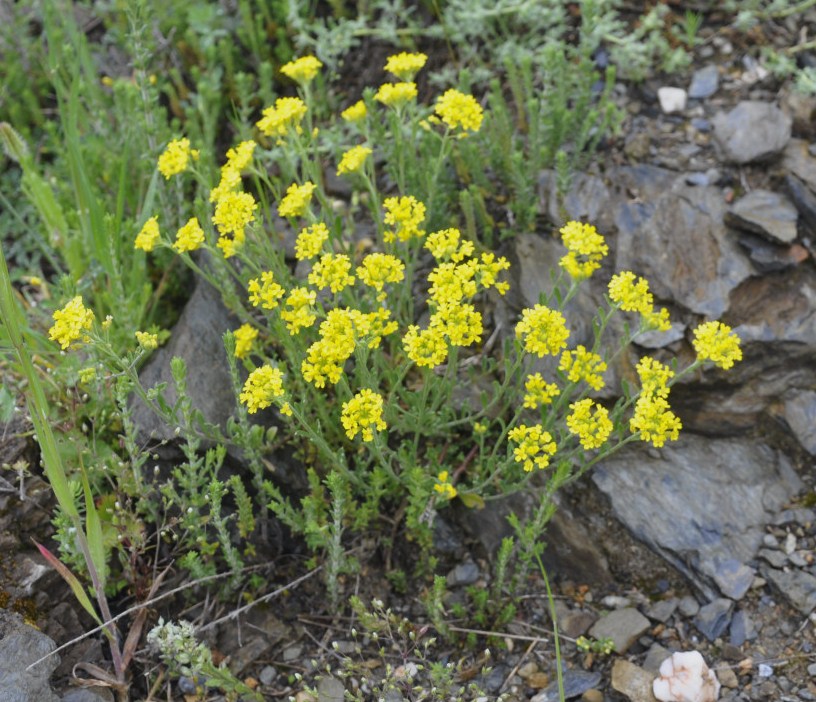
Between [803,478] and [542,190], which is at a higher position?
[542,190]

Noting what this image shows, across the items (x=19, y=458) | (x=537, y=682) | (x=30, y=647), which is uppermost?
(x=19, y=458)

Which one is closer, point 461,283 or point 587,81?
point 461,283

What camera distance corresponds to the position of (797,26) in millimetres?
4941

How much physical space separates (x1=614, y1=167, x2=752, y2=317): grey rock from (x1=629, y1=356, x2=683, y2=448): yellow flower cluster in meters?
0.97

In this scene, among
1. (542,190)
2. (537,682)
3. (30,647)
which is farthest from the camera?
(542,190)

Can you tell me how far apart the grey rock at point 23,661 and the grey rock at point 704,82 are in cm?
397

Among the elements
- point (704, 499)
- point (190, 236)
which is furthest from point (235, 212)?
point (704, 499)

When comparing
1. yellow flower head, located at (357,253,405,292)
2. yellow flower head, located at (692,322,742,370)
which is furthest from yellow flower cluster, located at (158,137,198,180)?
yellow flower head, located at (692,322,742,370)

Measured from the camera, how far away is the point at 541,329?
3.02 m

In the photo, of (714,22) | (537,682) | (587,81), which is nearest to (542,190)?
(587,81)

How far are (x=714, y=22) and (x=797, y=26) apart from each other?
1.42ft

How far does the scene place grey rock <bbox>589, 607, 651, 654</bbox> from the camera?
134 inches

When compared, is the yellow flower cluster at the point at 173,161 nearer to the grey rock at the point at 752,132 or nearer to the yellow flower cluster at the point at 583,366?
the yellow flower cluster at the point at 583,366

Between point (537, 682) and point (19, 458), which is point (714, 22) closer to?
point (537, 682)
